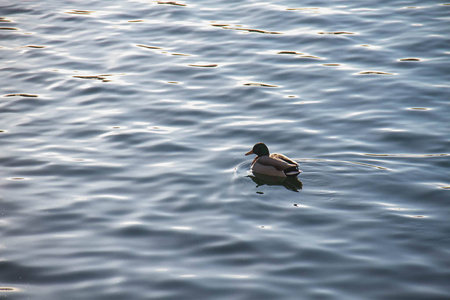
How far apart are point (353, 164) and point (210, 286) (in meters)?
4.33

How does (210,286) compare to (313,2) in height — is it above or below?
below

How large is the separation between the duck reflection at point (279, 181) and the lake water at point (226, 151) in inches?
4.4

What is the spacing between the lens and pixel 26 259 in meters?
9.18

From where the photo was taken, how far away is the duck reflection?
36.5ft

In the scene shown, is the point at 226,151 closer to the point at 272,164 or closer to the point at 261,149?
the point at 261,149

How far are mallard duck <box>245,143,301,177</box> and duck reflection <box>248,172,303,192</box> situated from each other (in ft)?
0.30

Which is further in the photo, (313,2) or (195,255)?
(313,2)

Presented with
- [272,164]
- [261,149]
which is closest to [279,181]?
[272,164]

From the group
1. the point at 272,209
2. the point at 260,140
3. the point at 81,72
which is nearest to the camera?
the point at 272,209

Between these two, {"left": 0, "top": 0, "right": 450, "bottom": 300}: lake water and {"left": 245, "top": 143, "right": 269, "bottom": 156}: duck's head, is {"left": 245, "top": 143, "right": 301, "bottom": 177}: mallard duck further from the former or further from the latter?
{"left": 0, "top": 0, "right": 450, "bottom": 300}: lake water

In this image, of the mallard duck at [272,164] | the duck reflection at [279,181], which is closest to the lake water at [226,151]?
the duck reflection at [279,181]

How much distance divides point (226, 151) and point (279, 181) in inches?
65.1

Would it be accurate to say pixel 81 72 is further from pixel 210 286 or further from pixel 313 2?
pixel 210 286

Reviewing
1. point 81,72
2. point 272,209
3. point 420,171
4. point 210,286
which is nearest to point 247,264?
point 210,286
